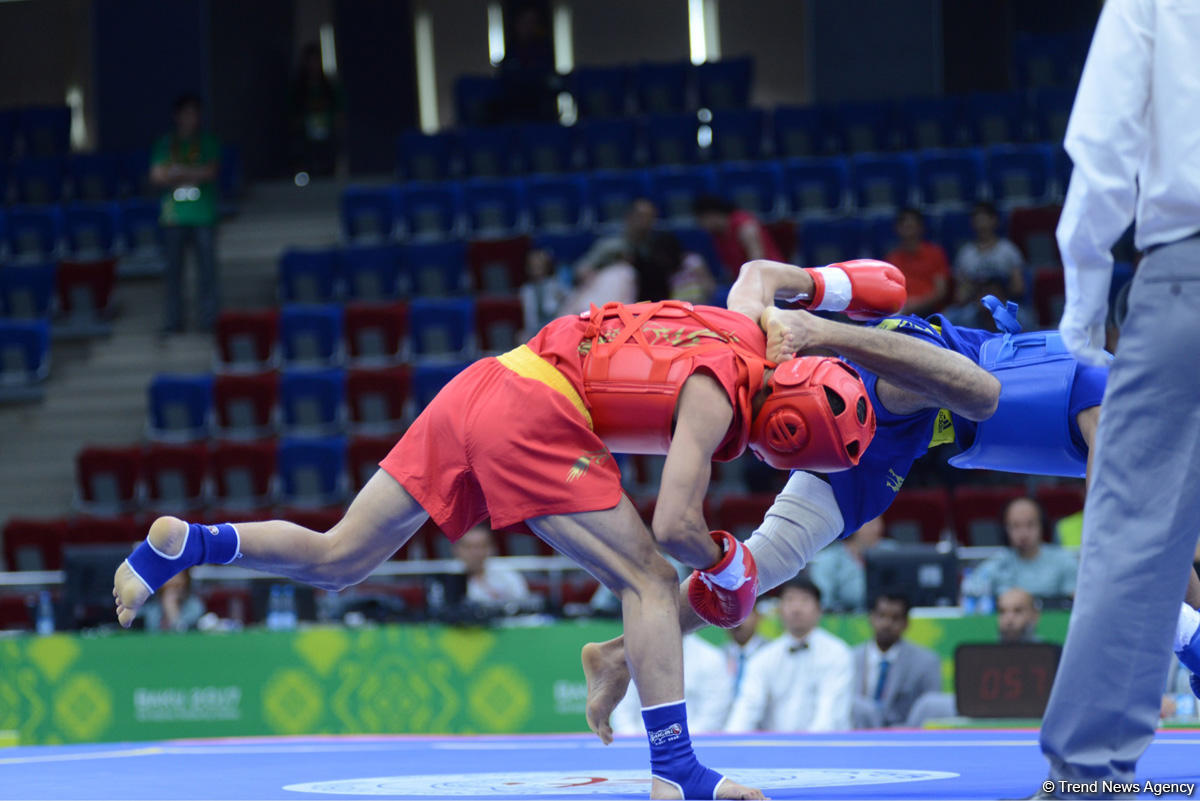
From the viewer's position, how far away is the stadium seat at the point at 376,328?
1141cm

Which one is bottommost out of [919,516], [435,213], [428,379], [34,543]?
[34,543]

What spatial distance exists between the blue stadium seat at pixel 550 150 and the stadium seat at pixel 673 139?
28.1 inches

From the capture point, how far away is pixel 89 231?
13711 millimetres

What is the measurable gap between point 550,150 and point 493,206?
1.36m

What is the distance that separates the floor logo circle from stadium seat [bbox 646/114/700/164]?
32.3ft

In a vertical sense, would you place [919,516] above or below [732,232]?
below

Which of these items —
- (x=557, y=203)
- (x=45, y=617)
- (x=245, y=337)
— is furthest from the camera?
(x=557, y=203)

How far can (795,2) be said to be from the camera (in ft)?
63.0

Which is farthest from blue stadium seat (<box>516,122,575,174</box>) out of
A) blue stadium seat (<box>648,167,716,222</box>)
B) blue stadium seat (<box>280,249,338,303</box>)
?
blue stadium seat (<box>280,249,338,303</box>)

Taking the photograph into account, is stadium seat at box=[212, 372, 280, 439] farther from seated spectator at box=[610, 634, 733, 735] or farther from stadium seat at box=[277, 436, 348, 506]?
seated spectator at box=[610, 634, 733, 735]

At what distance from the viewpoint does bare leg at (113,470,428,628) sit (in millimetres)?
3656

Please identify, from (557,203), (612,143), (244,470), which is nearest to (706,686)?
(244,470)

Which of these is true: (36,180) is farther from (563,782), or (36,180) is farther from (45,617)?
(563,782)

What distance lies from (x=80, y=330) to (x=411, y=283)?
3.06 m
